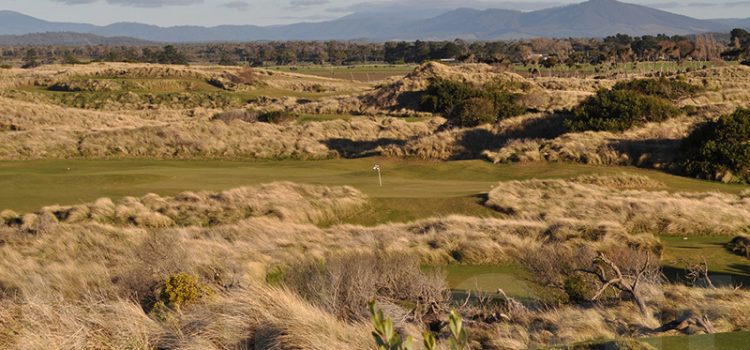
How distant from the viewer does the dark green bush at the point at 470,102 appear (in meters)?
34.5

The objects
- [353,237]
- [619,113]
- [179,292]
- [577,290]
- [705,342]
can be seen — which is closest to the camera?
[705,342]

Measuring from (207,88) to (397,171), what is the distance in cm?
4364

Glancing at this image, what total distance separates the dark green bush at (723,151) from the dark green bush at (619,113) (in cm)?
489

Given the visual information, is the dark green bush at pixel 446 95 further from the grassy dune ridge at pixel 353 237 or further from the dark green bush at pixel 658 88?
the dark green bush at pixel 658 88

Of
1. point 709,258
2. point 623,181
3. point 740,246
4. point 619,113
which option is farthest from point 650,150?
point 709,258

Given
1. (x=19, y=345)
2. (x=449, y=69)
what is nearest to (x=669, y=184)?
(x=19, y=345)

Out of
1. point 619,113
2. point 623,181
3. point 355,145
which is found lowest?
point 355,145

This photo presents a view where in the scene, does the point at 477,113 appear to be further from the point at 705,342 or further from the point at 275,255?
the point at 705,342

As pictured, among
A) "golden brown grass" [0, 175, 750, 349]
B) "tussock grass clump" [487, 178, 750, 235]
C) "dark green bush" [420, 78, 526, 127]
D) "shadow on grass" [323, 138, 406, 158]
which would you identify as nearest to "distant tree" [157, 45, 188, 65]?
"dark green bush" [420, 78, 526, 127]

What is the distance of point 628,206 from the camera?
52.1 ft

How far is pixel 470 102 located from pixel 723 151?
16028 millimetres

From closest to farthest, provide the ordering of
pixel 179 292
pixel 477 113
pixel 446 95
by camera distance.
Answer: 1. pixel 179 292
2. pixel 477 113
3. pixel 446 95

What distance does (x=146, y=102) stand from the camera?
55281mm

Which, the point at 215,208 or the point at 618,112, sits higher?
the point at 618,112
